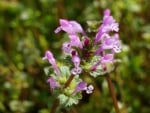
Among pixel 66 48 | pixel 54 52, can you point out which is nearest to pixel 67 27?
pixel 66 48

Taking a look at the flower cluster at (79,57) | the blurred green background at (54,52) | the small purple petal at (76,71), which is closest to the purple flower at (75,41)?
the flower cluster at (79,57)

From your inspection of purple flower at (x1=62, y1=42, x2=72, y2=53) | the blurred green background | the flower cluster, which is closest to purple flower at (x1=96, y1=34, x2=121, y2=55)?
the flower cluster

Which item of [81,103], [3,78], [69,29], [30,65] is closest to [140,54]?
[81,103]

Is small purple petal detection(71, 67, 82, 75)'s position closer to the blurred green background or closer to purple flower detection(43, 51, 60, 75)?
purple flower detection(43, 51, 60, 75)

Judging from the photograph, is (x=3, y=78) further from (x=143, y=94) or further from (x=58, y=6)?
(x=143, y=94)

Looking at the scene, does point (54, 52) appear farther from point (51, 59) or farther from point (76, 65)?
point (76, 65)

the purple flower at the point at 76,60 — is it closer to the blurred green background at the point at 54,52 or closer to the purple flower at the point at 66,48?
the purple flower at the point at 66,48
